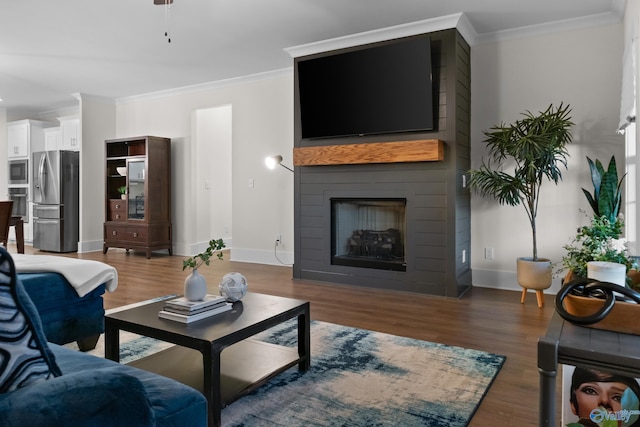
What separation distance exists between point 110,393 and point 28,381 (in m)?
0.16

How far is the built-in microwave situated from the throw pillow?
8449 millimetres

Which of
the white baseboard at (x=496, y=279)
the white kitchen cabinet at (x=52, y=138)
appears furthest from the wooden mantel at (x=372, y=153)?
the white kitchen cabinet at (x=52, y=138)

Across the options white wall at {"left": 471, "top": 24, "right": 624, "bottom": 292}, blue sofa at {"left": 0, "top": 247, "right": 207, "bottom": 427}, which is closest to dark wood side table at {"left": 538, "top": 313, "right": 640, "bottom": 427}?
blue sofa at {"left": 0, "top": 247, "right": 207, "bottom": 427}

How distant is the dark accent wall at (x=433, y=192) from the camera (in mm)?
4020

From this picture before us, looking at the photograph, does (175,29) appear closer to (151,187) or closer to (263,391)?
(151,187)

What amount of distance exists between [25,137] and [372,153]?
6877 millimetres

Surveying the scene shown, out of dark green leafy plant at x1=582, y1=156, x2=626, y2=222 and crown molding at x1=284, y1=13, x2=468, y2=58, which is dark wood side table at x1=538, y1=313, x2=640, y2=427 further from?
crown molding at x1=284, y1=13, x2=468, y2=58

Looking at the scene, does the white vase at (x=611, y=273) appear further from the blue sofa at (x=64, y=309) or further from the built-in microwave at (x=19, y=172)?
the built-in microwave at (x=19, y=172)

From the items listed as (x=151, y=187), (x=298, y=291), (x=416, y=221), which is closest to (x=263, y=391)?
(x=298, y=291)

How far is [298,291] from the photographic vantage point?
13.9 feet

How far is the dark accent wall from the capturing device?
4.02m

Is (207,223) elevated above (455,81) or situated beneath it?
situated beneath

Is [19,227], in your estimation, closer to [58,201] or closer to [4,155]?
[58,201]

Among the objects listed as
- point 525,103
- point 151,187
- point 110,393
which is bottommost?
point 110,393
